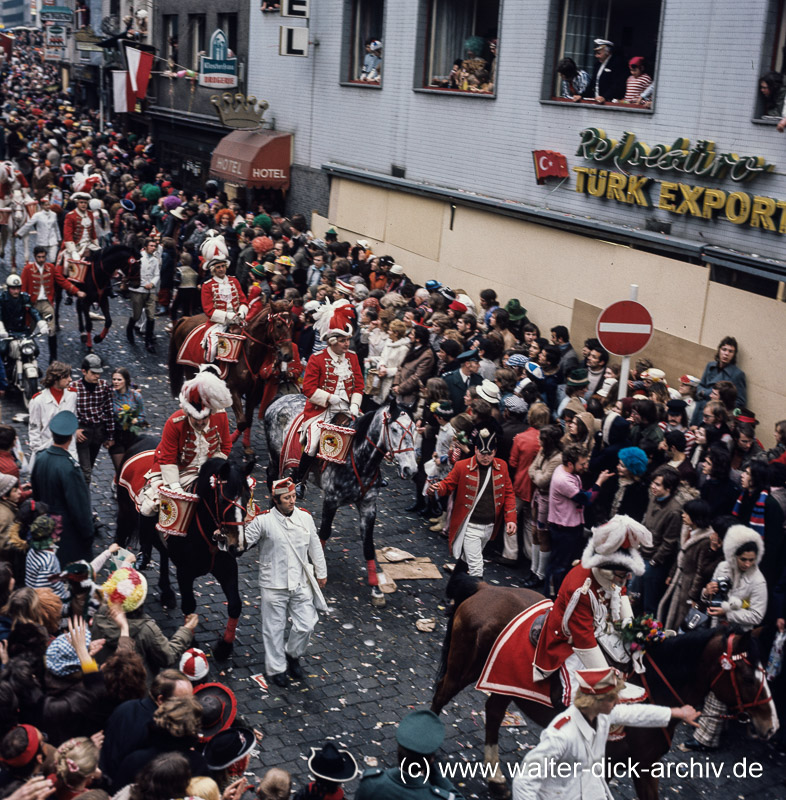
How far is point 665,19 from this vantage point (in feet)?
44.7

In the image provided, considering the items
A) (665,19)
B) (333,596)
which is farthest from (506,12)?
(333,596)

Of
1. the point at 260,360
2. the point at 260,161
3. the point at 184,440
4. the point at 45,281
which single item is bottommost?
the point at 260,360

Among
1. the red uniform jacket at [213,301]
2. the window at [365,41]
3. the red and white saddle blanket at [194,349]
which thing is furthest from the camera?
the window at [365,41]

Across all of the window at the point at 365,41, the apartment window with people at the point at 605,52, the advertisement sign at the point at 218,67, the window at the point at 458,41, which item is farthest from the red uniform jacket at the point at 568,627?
the advertisement sign at the point at 218,67

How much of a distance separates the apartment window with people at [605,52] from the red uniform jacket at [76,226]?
837 centimetres

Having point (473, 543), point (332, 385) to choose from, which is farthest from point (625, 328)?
point (332, 385)

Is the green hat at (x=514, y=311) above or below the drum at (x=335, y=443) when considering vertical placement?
above

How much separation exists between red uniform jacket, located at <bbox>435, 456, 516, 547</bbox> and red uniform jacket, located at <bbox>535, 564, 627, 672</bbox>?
2519 millimetres

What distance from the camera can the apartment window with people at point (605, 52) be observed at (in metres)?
14.7

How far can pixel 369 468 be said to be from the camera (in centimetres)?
1041

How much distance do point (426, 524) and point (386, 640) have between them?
2.85 metres

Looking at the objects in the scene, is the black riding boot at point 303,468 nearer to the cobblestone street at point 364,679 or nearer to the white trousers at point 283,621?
the cobblestone street at point 364,679

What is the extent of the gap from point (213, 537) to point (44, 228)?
13.2m

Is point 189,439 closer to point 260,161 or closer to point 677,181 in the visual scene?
point 677,181
